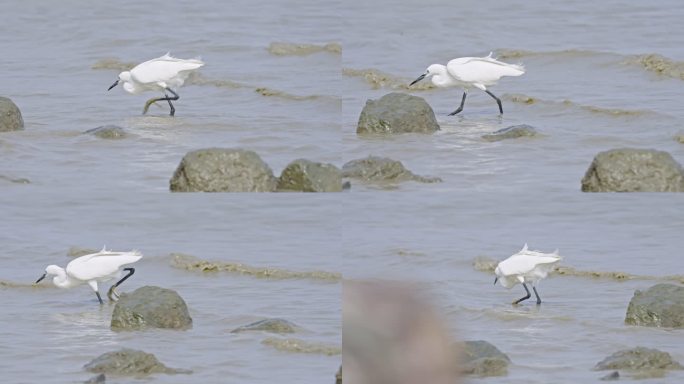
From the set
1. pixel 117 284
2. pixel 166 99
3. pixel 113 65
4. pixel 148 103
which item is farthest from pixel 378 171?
pixel 113 65

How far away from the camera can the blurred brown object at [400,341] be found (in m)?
0.76

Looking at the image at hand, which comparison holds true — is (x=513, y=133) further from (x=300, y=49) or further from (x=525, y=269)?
(x=300, y=49)

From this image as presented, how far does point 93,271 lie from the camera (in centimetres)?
864

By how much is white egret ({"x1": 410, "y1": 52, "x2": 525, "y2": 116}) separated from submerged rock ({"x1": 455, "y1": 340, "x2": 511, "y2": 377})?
8.69 ft

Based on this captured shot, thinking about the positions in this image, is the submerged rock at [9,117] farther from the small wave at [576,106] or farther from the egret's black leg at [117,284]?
the small wave at [576,106]

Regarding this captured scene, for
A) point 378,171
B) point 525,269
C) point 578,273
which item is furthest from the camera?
point 578,273

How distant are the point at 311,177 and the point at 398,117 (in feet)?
3.75

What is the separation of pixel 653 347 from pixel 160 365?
263cm

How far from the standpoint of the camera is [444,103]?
952 centimetres

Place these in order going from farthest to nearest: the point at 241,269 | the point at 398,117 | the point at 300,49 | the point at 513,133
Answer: the point at 300,49 → the point at 241,269 → the point at 398,117 → the point at 513,133

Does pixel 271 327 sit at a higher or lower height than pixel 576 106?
lower

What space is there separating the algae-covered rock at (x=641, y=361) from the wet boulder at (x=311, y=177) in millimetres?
1907

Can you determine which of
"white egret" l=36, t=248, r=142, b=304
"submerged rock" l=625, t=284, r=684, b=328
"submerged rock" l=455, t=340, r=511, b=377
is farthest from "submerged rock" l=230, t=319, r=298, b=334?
"submerged rock" l=625, t=284, r=684, b=328

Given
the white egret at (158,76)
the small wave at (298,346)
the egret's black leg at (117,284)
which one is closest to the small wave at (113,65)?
the white egret at (158,76)
